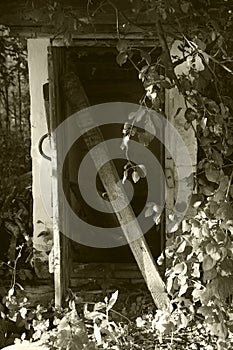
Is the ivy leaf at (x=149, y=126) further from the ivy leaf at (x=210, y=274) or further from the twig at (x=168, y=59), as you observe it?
the ivy leaf at (x=210, y=274)

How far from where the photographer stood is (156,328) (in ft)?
12.9

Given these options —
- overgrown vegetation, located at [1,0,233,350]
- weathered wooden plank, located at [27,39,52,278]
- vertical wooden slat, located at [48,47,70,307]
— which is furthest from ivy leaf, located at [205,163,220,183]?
weathered wooden plank, located at [27,39,52,278]

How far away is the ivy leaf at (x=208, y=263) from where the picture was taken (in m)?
3.32

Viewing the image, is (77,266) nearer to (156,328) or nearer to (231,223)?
(156,328)

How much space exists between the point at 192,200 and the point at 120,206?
0.53 m

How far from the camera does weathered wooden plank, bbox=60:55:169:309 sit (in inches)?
170

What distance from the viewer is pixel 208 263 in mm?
3322

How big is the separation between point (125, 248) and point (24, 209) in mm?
980

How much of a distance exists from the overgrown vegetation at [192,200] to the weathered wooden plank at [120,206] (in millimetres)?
191

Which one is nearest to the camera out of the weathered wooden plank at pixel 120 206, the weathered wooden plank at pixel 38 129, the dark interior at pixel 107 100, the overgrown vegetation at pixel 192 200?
the overgrown vegetation at pixel 192 200

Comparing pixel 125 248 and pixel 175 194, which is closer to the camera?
pixel 175 194

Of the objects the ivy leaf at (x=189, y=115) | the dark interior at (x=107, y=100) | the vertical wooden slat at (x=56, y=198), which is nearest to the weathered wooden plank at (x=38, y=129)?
the vertical wooden slat at (x=56, y=198)

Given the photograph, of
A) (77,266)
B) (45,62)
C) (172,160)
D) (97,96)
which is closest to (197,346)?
(172,160)

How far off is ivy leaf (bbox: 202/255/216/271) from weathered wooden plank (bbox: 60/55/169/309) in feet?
2.86
